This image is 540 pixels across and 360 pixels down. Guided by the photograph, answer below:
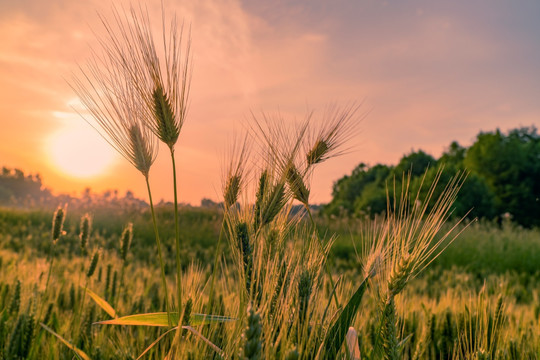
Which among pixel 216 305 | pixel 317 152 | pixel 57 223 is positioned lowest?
pixel 216 305

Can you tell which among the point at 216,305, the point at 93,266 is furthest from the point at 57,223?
the point at 216,305

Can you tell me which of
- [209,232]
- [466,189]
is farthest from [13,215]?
[466,189]

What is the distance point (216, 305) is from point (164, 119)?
4.34ft

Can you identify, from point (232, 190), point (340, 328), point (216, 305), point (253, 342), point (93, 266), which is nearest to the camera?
point (253, 342)

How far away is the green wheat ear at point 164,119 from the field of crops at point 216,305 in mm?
357

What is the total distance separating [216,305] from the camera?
7.35ft

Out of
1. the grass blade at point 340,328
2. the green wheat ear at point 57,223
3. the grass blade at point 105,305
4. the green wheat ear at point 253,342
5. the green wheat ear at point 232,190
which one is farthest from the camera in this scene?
the green wheat ear at point 57,223

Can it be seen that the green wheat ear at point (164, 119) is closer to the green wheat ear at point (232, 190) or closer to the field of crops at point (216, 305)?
the green wheat ear at point (232, 190)

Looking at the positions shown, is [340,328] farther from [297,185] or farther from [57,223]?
[57,223]

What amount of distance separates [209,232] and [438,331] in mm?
9532

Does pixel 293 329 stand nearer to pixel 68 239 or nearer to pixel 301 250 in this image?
pixel 301 250

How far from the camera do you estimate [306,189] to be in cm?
141

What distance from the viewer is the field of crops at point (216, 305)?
1.21 meters

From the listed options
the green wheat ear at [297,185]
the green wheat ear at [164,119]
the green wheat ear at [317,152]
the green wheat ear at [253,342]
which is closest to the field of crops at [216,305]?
the green wheat ear at [253,342]
